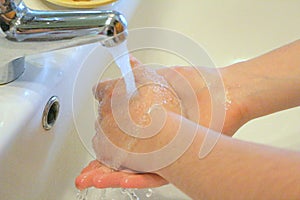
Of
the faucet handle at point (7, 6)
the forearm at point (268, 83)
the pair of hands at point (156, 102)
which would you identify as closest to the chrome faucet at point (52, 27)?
the faucet handle at point (7, 6)

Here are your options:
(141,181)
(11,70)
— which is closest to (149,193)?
(141,181)

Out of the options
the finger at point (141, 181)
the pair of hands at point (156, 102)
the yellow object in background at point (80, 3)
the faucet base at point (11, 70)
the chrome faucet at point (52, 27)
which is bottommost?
the finger at point (141, 181)

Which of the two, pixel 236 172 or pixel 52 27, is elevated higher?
pixel 52 27

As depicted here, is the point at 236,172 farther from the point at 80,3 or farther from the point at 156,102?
the point at 80,3

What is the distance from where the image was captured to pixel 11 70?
1.31ft

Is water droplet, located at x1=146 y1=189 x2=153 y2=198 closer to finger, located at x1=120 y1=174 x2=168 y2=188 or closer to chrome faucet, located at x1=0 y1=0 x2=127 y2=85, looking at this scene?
finger, located at x1=120 y1=174 x2=168 y2=188

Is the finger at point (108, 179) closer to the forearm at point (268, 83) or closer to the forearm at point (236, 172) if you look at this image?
the forearm at point (236, 172)

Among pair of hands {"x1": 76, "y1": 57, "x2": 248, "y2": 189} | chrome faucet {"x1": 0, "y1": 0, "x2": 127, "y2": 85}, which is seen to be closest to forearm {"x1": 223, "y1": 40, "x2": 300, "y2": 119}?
pair of hands {"x1": 76, "y1": 57, "x2": 248, "y2": 189}

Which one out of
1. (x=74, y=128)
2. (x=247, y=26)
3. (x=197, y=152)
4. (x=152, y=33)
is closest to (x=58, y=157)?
(x=74, y=128)

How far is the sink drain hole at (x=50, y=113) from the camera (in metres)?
0.42

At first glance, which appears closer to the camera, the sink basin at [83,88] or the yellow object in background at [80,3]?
the sink basin at [83,88]

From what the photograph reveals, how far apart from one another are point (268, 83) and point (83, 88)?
0.74 ft

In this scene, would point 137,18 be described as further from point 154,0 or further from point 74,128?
point 74,128

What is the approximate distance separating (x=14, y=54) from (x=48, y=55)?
0.07 m
